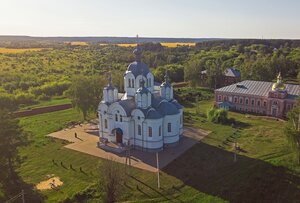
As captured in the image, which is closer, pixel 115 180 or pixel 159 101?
pixel 115 180

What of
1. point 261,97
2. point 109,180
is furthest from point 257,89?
point 109,180

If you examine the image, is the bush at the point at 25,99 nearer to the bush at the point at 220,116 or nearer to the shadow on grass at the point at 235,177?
the bush at the point at 220,116

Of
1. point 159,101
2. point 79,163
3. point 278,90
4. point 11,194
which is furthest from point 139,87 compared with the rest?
point 278,90

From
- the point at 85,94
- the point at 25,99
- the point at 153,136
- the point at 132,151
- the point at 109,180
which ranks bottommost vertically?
the point at 132,151

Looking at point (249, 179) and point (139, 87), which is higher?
point (139, 87)

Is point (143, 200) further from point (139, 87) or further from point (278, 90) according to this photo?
point (278, 90)

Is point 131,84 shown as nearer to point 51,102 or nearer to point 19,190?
point 19,190
